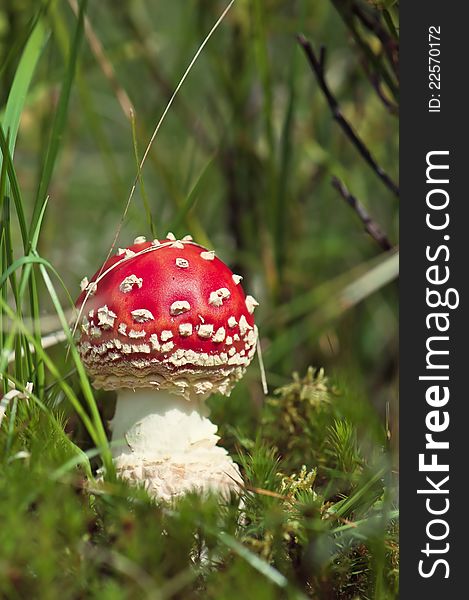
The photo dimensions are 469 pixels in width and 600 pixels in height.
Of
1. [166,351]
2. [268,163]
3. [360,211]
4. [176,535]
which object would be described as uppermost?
[268,163]

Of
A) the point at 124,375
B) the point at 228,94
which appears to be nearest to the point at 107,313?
the point at 124,375

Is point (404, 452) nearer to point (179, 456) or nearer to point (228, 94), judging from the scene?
point (179, 456)

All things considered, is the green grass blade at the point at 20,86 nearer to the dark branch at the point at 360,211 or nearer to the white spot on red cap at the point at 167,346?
the white spot on red cap at the point at 167,346

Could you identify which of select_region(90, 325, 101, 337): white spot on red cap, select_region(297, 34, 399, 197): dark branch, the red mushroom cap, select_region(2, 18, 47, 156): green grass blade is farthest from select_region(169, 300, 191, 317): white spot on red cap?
select_region(297, 34, 399, 197): dark branch

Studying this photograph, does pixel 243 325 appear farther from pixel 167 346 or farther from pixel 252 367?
pixel 252 367

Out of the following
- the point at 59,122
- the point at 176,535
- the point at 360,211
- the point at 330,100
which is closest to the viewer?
the point at 176,535

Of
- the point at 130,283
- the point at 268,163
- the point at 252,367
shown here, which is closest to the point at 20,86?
the point at 130,283

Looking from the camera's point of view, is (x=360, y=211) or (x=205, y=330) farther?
(x=360, y=211)
